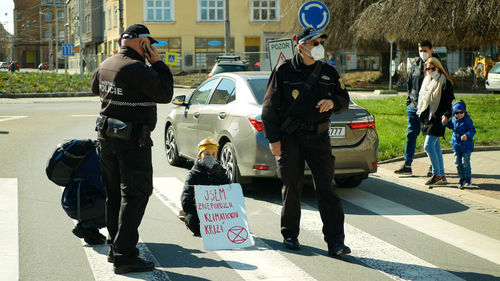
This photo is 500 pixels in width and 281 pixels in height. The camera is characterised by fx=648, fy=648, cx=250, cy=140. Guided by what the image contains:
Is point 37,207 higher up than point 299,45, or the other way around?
point 299,45

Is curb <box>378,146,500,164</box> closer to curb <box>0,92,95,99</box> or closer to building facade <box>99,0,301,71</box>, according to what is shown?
curb <box>0,92,95,99</box>

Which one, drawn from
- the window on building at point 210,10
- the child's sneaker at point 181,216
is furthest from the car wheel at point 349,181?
A: the window on building at point 210,10

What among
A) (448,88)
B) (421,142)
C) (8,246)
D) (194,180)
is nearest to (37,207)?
(8,246)

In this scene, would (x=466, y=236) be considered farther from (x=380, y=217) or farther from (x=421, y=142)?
(x=421, y=142)

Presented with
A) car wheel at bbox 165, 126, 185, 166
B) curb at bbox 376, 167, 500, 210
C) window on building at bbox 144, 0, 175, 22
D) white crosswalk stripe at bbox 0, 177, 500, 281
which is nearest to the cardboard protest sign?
white crosswalk stripe at bbox 0, 177, 500, 281

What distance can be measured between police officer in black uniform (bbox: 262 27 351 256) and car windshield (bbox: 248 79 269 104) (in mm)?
2472

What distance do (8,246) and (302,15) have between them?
7698 millimetres

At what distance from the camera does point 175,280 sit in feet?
15.7

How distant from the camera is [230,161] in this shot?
26.6 feet

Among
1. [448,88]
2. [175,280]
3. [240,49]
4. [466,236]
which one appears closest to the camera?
[175,280]

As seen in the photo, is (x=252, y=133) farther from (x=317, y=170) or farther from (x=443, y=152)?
(x=443, y=152)

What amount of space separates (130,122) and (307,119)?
5.07ft

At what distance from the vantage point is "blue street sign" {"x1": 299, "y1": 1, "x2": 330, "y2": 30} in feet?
39.2

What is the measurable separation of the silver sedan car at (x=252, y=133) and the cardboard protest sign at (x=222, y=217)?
5.14ft
